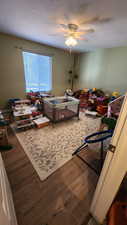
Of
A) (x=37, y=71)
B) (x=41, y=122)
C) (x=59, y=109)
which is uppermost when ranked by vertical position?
(x=37, y=71)

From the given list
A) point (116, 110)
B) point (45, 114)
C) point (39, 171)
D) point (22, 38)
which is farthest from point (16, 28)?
point (39, 171)

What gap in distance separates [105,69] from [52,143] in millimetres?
3658

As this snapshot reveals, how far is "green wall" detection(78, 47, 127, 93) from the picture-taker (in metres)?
3.49

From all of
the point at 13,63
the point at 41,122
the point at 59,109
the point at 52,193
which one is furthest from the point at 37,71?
the point at 52,193

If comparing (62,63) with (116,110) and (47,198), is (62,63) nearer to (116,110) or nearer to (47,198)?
(116,110)

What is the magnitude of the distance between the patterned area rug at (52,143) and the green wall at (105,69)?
1980 millimetres

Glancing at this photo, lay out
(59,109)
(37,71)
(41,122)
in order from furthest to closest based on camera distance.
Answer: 1. (37,71)
2. (59,109)
3. (41,122)

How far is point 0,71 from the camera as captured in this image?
3.03 m

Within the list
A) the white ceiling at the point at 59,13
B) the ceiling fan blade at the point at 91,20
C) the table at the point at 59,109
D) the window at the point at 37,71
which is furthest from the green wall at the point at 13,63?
the ceiling fan blade at the point at 91,20

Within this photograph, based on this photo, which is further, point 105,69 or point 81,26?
point 105,69

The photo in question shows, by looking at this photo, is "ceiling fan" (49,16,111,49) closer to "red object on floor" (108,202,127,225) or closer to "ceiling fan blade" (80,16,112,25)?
"ceiling fan blade" (80,16,112,25)

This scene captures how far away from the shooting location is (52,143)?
6.72ft

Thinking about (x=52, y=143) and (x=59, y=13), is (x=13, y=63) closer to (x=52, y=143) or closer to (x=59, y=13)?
(x=59, y=13)

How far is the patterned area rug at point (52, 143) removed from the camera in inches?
62.7
